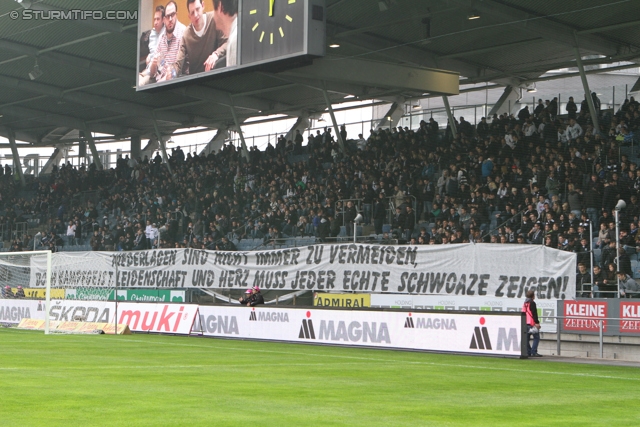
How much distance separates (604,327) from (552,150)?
9.44 metres

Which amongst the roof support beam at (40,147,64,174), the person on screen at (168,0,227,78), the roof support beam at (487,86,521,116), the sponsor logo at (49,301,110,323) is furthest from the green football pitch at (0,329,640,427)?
the roof support beam at (40,147,64,174)

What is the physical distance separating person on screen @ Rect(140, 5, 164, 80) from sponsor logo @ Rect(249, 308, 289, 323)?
743 cm

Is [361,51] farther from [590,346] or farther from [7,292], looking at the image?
[590,346]

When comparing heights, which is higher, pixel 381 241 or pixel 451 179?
pixel 451 179

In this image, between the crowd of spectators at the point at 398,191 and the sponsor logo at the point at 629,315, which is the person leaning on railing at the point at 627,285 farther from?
the crowd of spectators at the point at 398,191

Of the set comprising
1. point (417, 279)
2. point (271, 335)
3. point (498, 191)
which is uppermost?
point (498, 191)

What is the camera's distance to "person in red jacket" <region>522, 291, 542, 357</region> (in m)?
20.9

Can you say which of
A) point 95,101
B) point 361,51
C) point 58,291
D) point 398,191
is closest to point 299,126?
point 95,101

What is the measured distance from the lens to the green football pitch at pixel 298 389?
32.3ft

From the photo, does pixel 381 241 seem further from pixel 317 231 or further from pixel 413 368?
pixel 413 368

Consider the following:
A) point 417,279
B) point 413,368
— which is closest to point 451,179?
point 417,279

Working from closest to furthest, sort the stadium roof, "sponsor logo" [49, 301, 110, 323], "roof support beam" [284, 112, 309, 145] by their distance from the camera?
1. "sponsor logo" [49, 301, 110, 323]
2. the stadium roof
3. "roof support beam" [284, 112, 309, 145]

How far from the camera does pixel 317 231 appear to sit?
33625mm

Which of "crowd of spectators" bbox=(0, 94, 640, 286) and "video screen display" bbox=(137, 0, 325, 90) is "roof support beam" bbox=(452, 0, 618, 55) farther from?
"video screen display" bbox=(137, 0, 325, 90)
